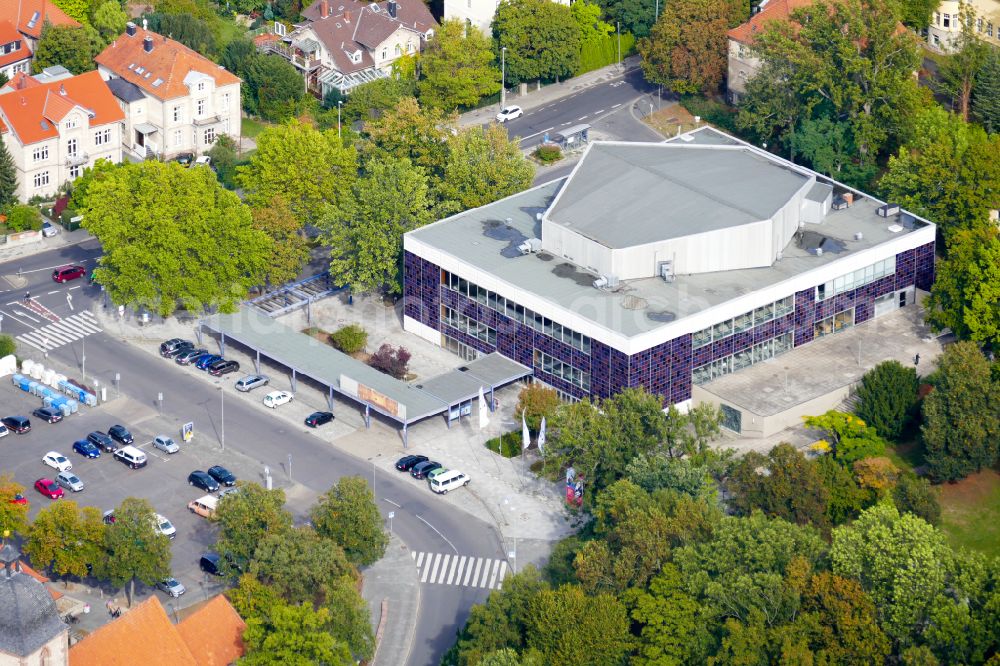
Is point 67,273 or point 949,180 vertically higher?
point 949,180

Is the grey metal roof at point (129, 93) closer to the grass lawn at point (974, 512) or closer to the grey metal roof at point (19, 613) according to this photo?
the grass lawn at point (974, 512)

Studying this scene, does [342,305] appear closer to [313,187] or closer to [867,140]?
[313,187]

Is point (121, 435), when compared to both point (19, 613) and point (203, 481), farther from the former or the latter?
point (19, 613)

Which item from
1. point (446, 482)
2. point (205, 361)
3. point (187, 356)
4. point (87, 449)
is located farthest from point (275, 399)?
point (446, 482)

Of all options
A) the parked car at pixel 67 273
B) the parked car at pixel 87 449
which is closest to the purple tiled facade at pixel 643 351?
the parked car at pixel 87 449

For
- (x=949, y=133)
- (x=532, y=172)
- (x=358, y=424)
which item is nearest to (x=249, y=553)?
(x=358, y=424)

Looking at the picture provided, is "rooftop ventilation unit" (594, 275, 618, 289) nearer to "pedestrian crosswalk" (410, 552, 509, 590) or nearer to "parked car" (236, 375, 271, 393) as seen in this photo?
"pedestrian crosswalk" (410, 552, 509, 590)
